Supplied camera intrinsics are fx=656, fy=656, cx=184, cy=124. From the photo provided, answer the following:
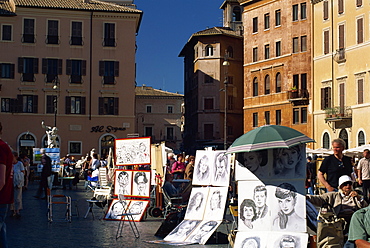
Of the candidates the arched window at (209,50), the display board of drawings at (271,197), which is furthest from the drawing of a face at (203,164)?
the arched window at (209,50)

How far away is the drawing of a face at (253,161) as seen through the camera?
9641 millimetres

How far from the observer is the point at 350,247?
21.4 ft

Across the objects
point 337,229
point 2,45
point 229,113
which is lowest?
point 337,229

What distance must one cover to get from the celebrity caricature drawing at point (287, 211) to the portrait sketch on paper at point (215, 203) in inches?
105

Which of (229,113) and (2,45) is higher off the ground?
(2,45)

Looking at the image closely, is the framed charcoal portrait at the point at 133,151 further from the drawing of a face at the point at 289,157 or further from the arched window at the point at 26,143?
the arched window at the point at 26,143

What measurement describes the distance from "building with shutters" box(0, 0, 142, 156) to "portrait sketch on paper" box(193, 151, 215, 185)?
39125 mm

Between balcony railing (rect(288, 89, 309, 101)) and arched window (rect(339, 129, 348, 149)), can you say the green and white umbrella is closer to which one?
arched window (rect(339, 129, 348, 149))

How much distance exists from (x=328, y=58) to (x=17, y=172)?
3413 cm

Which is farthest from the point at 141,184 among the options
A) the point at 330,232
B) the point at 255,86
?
the point at 255,86

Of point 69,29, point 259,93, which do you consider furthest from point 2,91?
point 259,93

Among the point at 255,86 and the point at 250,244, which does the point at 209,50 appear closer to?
the point at 255,86

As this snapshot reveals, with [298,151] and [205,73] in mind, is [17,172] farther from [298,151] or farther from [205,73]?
[205,73]

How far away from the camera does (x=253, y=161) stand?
966 cm
